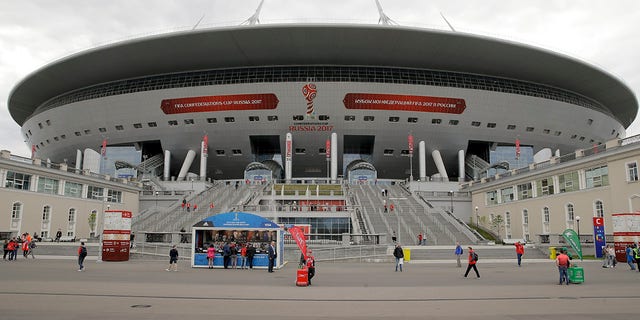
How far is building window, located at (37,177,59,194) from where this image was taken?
40.2m

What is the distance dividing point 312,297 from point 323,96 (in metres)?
55.3

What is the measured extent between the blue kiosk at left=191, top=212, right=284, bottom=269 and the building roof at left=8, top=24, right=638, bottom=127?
1551 inches

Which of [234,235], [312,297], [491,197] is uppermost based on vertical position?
[491,197]

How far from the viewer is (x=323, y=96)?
6656 cm

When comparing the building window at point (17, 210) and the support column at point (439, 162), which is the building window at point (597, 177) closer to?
the support column at point (439, 162)

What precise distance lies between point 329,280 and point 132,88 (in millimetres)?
62641

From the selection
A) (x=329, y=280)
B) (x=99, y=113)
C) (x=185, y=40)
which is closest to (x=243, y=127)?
(x=185, y=40)

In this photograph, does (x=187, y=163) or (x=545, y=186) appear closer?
(x=545, y=186)

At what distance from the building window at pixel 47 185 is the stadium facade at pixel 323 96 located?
26.3m

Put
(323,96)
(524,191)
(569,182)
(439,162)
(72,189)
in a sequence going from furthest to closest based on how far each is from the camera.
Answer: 1. (439,162)
2. (323,96)
3. (72,189)
4. (524,191)
5. (569,182)

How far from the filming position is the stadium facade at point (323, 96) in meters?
62.8

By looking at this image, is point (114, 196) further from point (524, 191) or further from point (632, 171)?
point (632, 171)

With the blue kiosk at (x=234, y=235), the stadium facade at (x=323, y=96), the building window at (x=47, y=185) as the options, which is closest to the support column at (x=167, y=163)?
the stadium facade at (x=323, y=96)

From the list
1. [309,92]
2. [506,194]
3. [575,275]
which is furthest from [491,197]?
[575,275]
